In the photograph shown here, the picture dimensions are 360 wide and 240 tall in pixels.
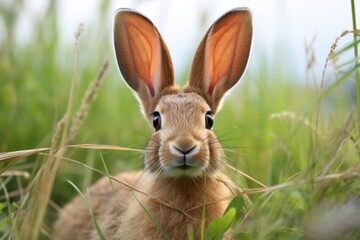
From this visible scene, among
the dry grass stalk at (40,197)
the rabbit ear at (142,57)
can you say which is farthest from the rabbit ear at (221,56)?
the dry grass stalk at (40,197)

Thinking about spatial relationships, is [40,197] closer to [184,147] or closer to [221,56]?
[184,147]

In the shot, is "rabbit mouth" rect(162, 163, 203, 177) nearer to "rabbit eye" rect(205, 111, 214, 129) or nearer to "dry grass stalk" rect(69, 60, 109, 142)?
"rabbit eye" rect(205, 111, 214, 129)

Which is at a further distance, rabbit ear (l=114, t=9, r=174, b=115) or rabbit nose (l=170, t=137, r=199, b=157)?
rabbit ear (l=114, t=9, r=174, b=115)

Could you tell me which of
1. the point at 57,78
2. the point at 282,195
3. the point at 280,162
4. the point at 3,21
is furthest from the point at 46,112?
the point at 282,195

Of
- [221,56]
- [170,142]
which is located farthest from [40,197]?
[221,56]

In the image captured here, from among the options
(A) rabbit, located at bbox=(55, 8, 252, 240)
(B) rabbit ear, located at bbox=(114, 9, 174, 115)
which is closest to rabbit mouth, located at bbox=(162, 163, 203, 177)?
(A) rabbit, located at bbox=(55, 8, 252, 240)
